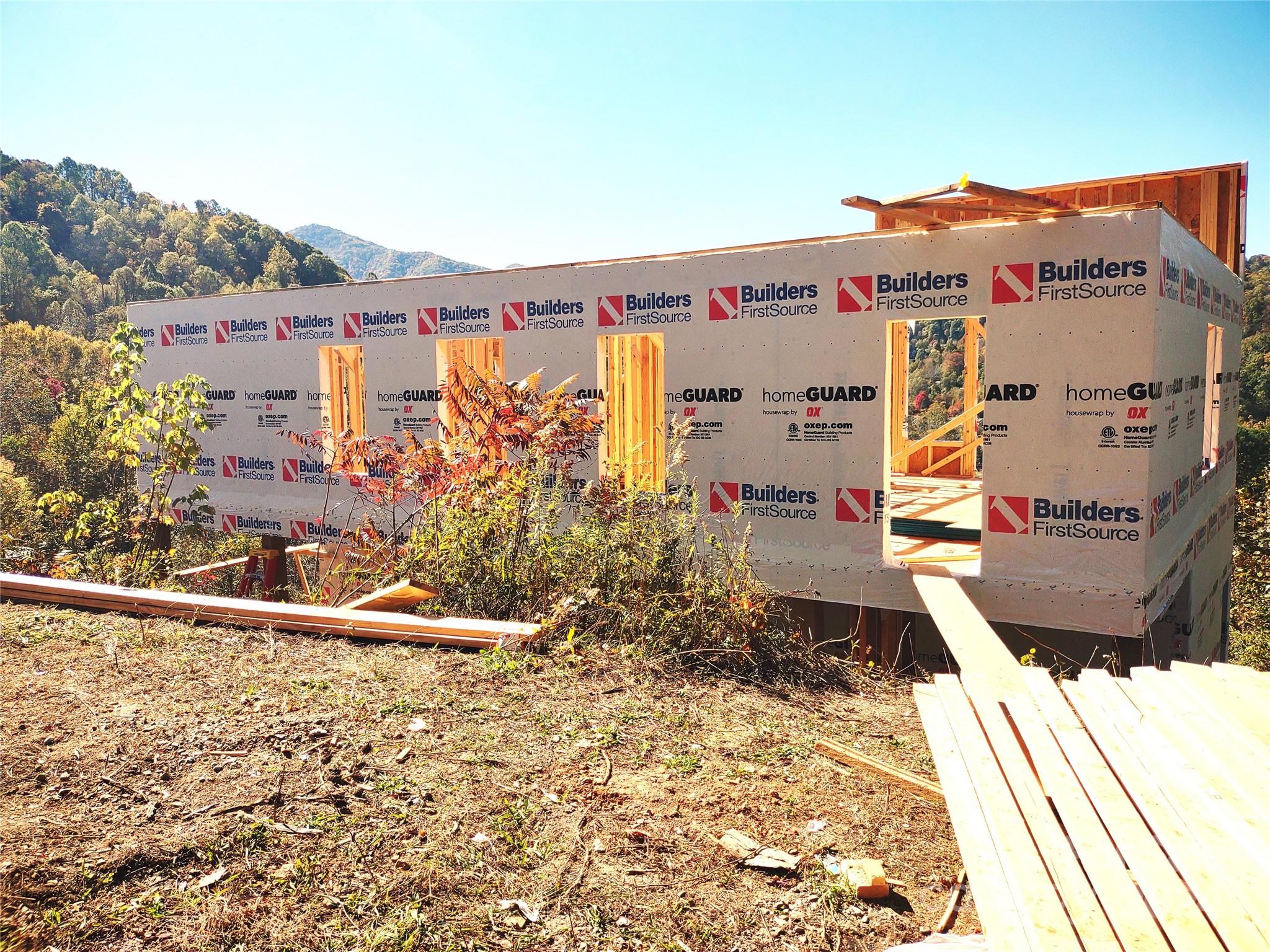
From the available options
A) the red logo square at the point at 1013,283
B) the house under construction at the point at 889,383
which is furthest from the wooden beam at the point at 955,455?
the red logo square at the point at 1013,283

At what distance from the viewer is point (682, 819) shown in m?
3.52

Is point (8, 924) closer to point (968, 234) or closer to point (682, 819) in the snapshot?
point (682, 819)

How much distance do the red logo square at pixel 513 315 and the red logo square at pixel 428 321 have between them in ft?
3.23

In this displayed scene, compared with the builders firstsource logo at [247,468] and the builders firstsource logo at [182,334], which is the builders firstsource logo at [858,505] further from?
the builders firstsource logo at [182,334]

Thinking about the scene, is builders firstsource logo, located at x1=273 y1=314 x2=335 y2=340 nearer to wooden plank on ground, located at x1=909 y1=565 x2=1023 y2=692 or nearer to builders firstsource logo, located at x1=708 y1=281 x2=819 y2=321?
builders firstsource logo, located at x1=708 y1=281 x2=819 y2=321

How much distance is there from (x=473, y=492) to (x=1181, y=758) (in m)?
4.88

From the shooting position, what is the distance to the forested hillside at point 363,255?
137750 mm

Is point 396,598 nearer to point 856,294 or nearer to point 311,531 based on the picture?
point 856,294

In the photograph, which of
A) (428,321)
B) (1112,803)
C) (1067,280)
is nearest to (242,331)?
(428,321)

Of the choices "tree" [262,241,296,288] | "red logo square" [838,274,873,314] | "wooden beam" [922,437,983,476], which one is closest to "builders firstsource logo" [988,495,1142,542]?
"red logo square" [838,274,873,314]

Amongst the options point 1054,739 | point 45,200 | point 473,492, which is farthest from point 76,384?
point 45,200

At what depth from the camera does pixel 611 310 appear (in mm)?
9000

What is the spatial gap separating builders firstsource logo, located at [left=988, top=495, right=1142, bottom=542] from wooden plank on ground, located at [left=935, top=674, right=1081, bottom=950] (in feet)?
12.2

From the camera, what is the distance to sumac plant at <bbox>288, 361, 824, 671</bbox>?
568cm
